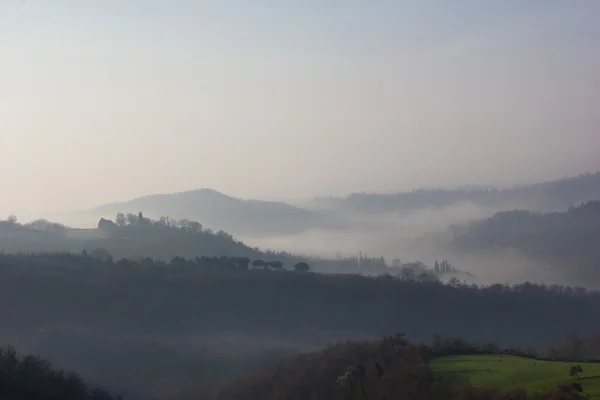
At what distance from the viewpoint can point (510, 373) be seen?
39.2 m

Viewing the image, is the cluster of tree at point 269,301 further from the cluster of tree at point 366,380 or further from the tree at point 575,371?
the tree at point 575,371

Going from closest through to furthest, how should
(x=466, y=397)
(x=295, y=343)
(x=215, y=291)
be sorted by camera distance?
(x=466, y=397) → (x=295, y=343) → (x=215, y=291)

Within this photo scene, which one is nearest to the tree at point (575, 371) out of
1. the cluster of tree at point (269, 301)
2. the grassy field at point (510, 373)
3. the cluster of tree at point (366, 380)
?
the grassy field at point (510, 373)

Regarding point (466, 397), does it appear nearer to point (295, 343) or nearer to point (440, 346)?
point (440, 346)

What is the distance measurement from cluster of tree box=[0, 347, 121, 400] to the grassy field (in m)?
19.4

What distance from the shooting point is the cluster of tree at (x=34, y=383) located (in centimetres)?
3434

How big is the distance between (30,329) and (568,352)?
68111mm

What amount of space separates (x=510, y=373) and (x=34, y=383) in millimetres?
23878

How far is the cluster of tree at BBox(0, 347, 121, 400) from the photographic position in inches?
1352

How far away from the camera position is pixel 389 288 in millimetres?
138625

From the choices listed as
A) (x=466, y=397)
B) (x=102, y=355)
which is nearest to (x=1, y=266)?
(x=102, y=355)

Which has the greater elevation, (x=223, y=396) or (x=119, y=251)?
(x=119, y=251)

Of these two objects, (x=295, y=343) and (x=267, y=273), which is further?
(x=267, y=273)

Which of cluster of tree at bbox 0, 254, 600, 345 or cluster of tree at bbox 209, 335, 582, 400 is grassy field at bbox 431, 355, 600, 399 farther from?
cluster of tree at bbox 0, 254, 600, 345
